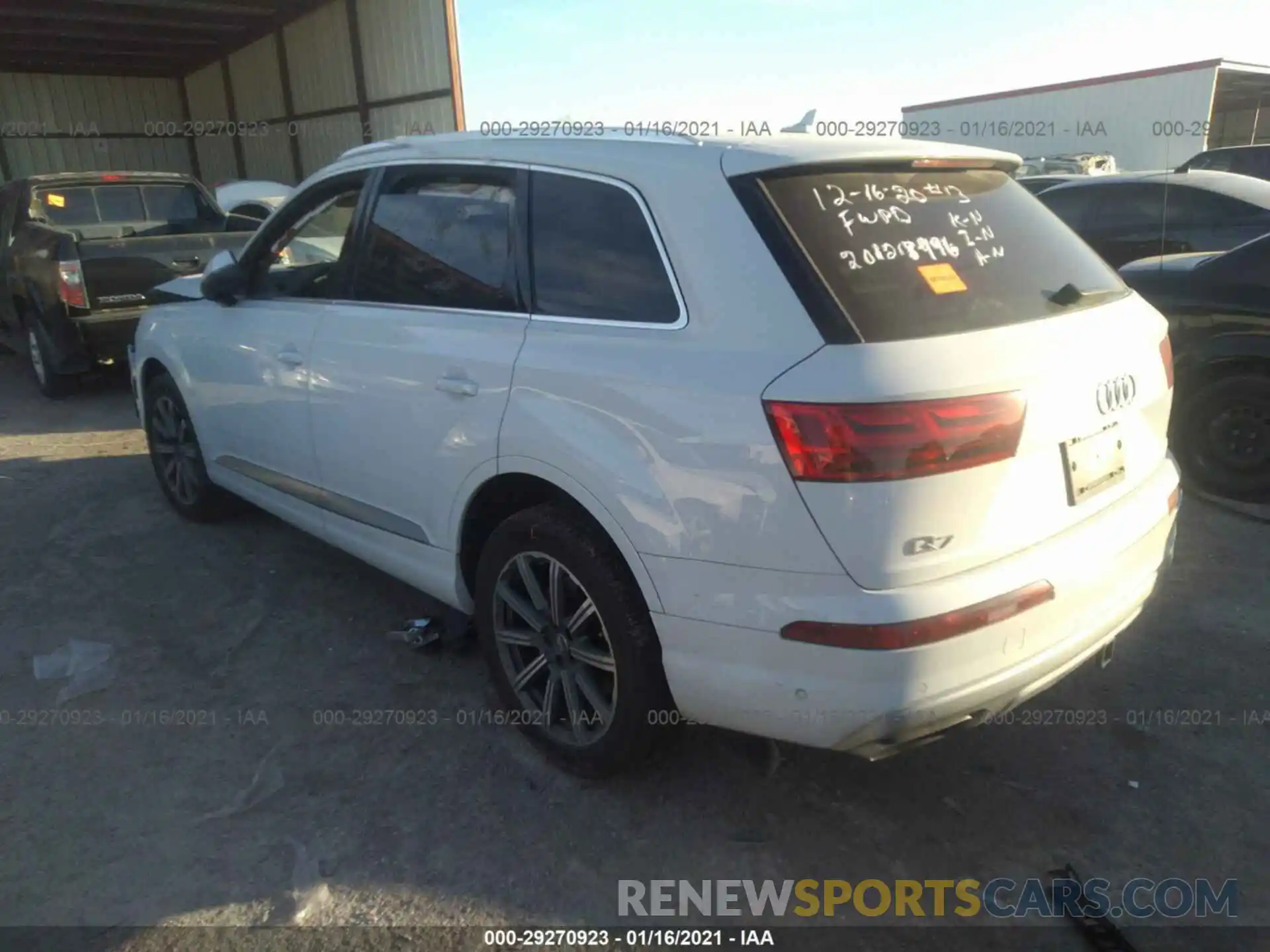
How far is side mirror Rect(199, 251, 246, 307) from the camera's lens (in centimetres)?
391

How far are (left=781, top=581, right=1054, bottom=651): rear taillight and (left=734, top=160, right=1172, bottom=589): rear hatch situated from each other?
0.09 metres

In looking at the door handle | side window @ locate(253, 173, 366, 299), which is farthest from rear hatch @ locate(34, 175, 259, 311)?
the door handle

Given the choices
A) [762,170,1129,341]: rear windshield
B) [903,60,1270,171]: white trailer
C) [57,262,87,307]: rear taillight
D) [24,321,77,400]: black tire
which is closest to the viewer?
[762,170,1129,341]: rear windshield

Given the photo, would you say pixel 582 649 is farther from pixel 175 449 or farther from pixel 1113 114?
pixel 1113 114

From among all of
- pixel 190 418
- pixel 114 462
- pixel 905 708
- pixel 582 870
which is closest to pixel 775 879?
pixel 582 870

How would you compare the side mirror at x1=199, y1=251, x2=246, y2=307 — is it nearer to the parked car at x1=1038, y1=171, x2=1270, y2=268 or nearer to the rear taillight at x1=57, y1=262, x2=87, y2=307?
the rear taillight at x1=57, y1=262, x2=87, y2=307

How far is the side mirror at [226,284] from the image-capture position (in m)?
3.91

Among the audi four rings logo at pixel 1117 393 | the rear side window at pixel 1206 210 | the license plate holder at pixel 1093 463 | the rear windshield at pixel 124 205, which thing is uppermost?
the rear windshield at pixel 124 205

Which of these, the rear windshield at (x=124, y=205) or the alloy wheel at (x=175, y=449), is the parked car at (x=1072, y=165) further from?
the alloy wheel at (x=175, y=449)

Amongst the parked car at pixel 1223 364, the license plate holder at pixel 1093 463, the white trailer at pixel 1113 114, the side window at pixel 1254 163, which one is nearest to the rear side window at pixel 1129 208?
the parked car at pixel 1223 364

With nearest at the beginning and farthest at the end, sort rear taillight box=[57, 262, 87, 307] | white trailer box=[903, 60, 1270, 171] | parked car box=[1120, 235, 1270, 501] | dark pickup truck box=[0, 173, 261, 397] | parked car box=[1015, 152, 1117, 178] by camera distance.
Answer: parked car box=[1120, 235, 1270, 501]
rear taillight box=[57, 262, 87, 307]
dark pickup truck box=[0, 173, 261, 397]
parked car box=[1015, 152, 1117, 178]
white trailer box=[903, 60, 1270, 171]

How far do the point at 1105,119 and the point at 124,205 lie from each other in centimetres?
2953

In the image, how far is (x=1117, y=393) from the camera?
239 centimetres

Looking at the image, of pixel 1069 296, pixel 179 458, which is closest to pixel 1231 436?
pixel 1069 296
